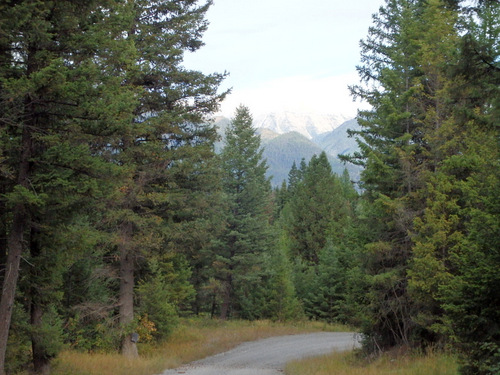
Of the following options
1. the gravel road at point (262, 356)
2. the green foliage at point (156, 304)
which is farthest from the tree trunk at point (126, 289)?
the gravel road at point (262, 356)

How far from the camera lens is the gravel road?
563 inches

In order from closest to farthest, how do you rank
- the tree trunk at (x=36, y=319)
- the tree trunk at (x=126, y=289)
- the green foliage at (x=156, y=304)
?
the tree trunk at (x=36, y=319), the tree trunk at (x=126, y=289), the green foliage at (x=156, y=304)

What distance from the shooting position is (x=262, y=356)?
1881cm

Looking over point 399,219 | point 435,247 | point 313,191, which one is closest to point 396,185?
point 399,219

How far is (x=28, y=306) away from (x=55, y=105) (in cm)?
478

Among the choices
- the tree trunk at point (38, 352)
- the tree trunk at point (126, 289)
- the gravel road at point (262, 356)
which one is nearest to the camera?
the tree trunk at point (38, 352)

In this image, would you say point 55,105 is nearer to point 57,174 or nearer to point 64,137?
point 64,137

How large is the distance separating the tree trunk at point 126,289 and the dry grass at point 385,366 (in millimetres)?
5263

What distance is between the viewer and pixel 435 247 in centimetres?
1199

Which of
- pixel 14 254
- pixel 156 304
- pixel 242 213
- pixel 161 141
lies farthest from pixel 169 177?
pixel 242 213

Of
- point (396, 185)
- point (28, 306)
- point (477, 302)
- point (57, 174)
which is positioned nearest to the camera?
point (477, 302)

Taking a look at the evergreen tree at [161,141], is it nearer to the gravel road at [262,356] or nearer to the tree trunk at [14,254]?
the gravel road at [262,356]

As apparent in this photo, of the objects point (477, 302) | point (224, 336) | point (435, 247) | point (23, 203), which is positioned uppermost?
point (23, 203)

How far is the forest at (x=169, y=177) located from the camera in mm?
8625
